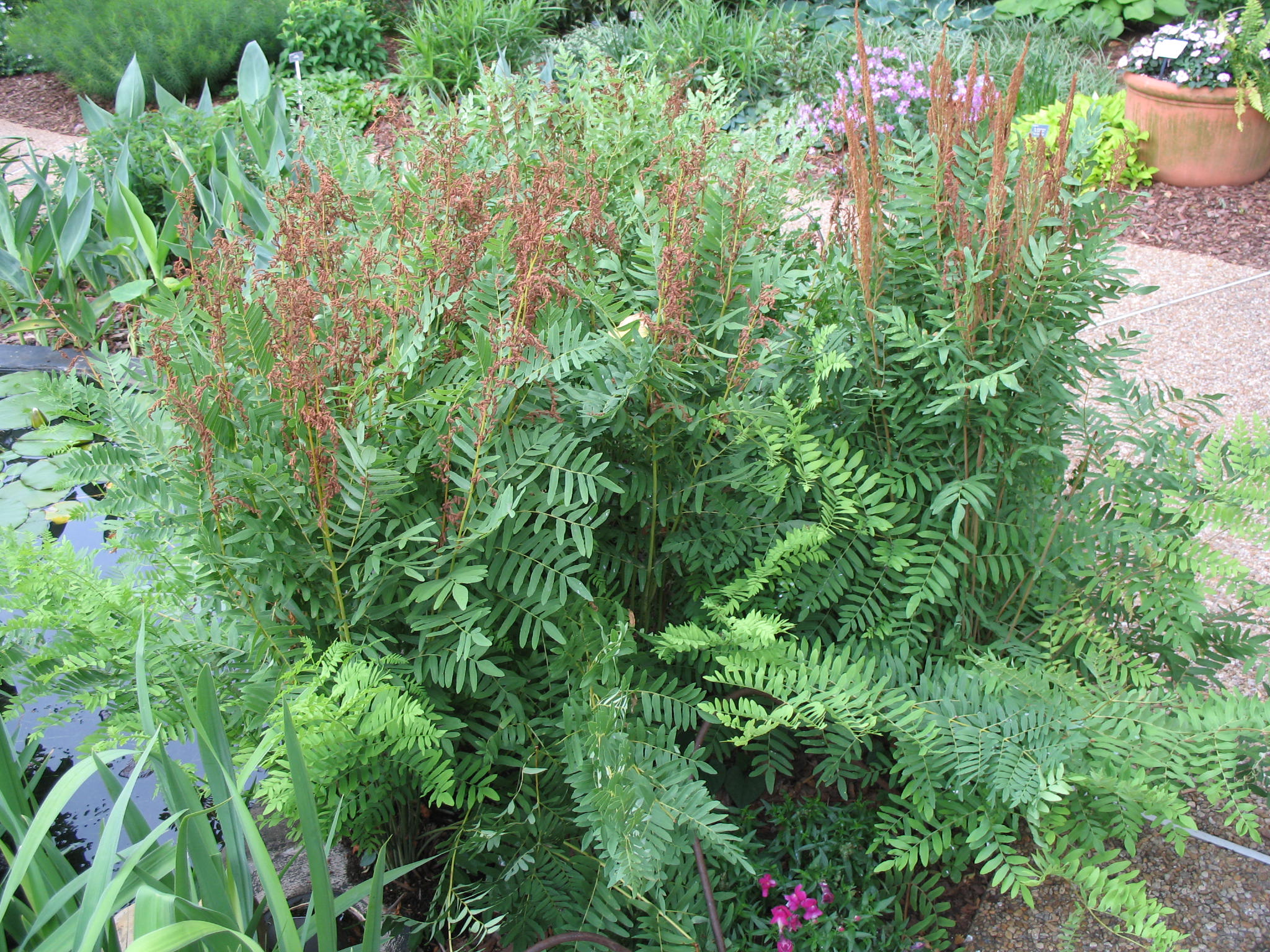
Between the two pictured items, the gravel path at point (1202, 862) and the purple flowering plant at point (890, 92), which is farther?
the purple flowering plant at point (890, 92)

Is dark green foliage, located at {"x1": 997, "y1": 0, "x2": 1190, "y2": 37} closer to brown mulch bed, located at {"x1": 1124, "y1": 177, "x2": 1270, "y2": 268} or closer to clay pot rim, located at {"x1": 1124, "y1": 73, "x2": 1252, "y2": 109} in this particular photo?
clay pot rim, located at {"x1": 1124, "y1": 73, "x2": 1252, "y2": 109}

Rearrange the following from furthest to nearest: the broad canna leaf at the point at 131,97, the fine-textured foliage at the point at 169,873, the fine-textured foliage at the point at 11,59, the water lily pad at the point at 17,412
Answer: the fine-textured foliage at the point at 11,59 → the broad canna leaf at the point at 131,97 → the water lily pad at the point at 17,412 → the fine-textured foliage at the point at 169,873

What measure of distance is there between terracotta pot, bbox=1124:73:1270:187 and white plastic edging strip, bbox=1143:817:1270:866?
4419mm

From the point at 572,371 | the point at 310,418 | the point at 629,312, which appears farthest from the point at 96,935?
the point at 629,312

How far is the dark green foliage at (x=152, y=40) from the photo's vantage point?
8195 mm

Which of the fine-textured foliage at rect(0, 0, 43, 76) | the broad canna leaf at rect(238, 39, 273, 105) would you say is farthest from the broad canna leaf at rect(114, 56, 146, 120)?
the fine-textured foliage at rect(0, 0, 43, 76)

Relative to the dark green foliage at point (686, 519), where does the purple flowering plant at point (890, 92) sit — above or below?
below

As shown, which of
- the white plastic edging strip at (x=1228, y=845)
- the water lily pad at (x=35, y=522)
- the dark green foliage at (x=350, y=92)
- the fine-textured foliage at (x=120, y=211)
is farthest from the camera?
the dark green foliage at (x=350, y=92)

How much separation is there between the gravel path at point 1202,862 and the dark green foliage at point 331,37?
6670 mm

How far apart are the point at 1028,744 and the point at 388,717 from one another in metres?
1.01

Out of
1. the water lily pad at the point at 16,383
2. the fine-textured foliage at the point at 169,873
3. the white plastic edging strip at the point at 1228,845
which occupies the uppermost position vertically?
the fine-textured foliage at the point at 169,873

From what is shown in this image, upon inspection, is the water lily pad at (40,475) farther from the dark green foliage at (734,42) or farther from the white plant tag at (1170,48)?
the white plant tag at (1170,48)

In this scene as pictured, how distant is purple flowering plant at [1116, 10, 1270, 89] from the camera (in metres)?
5.14

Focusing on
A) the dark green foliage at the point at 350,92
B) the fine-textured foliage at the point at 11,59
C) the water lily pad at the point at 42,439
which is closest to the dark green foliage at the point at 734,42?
the dark green foliage at the point at 350,92
